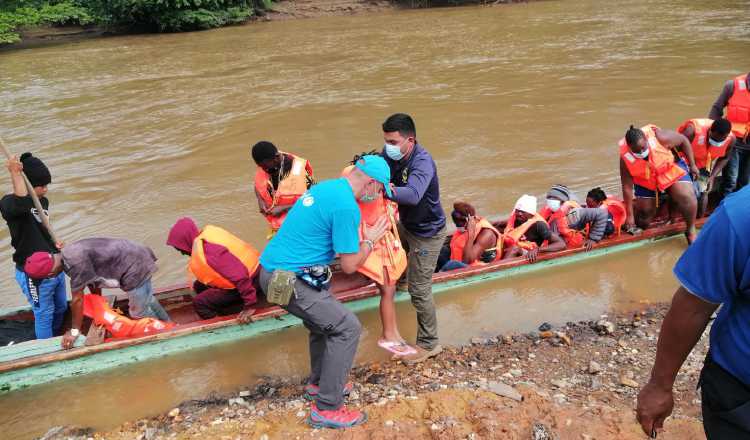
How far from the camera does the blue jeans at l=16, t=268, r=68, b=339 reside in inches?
183

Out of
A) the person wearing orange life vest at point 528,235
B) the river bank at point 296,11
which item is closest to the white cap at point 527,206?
the person wearing orange life vest at point 528,235

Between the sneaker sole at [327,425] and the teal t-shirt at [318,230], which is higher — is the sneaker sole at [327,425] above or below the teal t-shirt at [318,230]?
→ below

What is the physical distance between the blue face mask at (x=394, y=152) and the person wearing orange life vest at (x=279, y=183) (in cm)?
139

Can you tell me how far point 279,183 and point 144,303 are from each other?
1.68 m

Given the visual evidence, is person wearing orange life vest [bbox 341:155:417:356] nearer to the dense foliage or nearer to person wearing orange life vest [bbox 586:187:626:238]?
person wearing orange life vest [bbox 586:187:626:238]

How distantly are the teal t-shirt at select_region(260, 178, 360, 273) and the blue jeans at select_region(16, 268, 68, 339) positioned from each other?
2.51 metres

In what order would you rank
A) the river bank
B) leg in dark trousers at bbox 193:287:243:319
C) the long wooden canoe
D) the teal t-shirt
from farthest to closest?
the river bank < leg in dark trousers at bbox 193:287:243:319 < the long wooden canoe < the teal t-shirt

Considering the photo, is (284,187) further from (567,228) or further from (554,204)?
(567,228)

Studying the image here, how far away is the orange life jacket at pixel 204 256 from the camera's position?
181 inches

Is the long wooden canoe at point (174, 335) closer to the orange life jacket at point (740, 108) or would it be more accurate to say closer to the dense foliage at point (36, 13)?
the orange life jacket at point (740, 108)

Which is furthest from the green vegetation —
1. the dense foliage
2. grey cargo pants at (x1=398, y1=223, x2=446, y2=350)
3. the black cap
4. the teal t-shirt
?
the teal t-shirt

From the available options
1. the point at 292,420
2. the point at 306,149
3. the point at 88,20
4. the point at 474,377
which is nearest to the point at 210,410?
the point at 292,420

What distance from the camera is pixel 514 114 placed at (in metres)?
12.8

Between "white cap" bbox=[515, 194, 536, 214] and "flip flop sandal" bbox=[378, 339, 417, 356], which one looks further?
"white cap" bbox=[515, 194, 536, 214]
